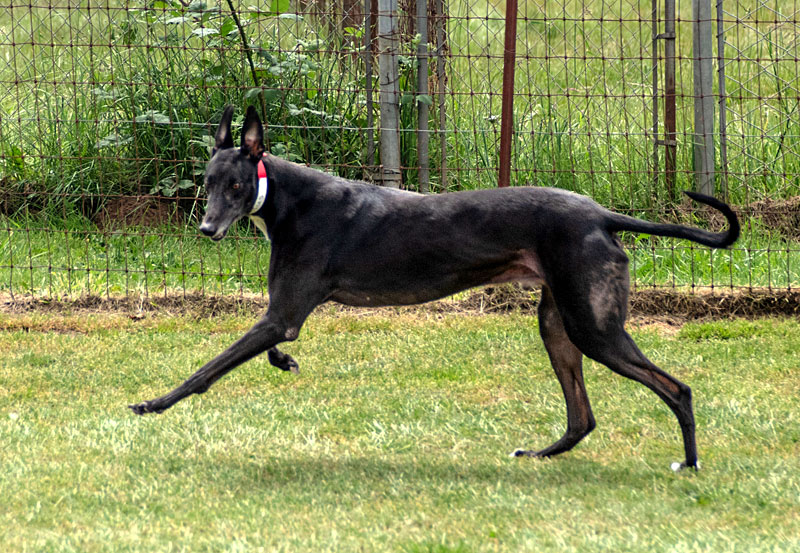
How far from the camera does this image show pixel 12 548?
351cm

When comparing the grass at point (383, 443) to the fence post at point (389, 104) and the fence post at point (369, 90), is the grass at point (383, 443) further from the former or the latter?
the fence post at point (369, 90)

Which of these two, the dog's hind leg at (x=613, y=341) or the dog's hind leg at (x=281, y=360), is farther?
the dog's hind leg at (x=281, y=360)

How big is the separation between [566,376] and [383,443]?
2.90ft

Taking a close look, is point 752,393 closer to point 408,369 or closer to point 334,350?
point 408,369

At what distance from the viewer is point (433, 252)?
14.8ft

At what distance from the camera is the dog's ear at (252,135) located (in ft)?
14.6

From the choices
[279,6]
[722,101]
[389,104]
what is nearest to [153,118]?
[279,6]

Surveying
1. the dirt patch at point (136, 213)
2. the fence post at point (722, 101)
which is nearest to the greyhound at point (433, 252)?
the fence post at point (722, 101)

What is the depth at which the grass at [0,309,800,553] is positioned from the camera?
146 inches

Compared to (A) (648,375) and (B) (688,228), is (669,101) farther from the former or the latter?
(A) (648,375)

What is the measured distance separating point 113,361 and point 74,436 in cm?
142

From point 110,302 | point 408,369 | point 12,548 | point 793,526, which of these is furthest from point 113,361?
point 793,526

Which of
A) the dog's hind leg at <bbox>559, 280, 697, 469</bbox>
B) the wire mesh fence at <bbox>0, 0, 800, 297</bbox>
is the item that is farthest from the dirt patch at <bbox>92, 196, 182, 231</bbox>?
the dog's hind leg at <bbox>559, 280, 697, 469</bbox>

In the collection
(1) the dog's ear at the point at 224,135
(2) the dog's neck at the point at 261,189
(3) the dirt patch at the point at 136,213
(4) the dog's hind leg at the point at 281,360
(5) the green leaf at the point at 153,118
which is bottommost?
(4) the dog's hind leg at the point at 281,360
